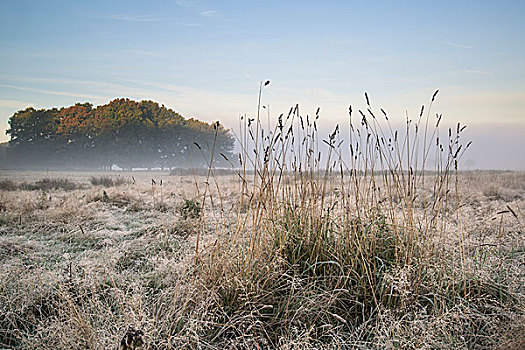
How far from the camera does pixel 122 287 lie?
2664 mm

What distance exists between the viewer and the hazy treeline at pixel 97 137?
31391mm

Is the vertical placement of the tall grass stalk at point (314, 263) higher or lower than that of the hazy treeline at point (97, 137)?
lower

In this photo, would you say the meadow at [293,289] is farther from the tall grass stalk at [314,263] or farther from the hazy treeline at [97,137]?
the hazy treeline at [97,137]

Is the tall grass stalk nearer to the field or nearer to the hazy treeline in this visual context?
the field

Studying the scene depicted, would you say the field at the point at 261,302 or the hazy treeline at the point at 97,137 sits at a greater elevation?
the hazy treeline at the point at 97,137

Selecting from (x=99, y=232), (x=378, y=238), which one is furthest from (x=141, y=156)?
(x=378, y=238)

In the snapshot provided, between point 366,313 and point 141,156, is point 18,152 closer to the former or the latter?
point 141,156

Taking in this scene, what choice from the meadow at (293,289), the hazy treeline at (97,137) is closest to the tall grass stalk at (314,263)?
the meadow at (293,289)

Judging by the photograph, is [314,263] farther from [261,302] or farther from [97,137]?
[97,137]

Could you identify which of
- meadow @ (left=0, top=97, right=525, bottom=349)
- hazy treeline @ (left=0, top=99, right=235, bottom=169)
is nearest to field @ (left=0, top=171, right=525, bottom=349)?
meadow @ (left=0, top=97, right=525, bottom=349)

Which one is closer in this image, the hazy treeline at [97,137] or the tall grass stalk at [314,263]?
the tall grass stalk at [314,263]

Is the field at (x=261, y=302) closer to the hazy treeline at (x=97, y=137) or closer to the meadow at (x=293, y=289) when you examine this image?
the meadow at (x=293, y=289)

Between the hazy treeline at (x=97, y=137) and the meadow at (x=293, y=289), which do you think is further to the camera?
the hazy treeline at (x=97, y=137)

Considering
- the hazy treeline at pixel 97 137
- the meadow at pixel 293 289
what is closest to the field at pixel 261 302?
the meadow at pixel 293 289
